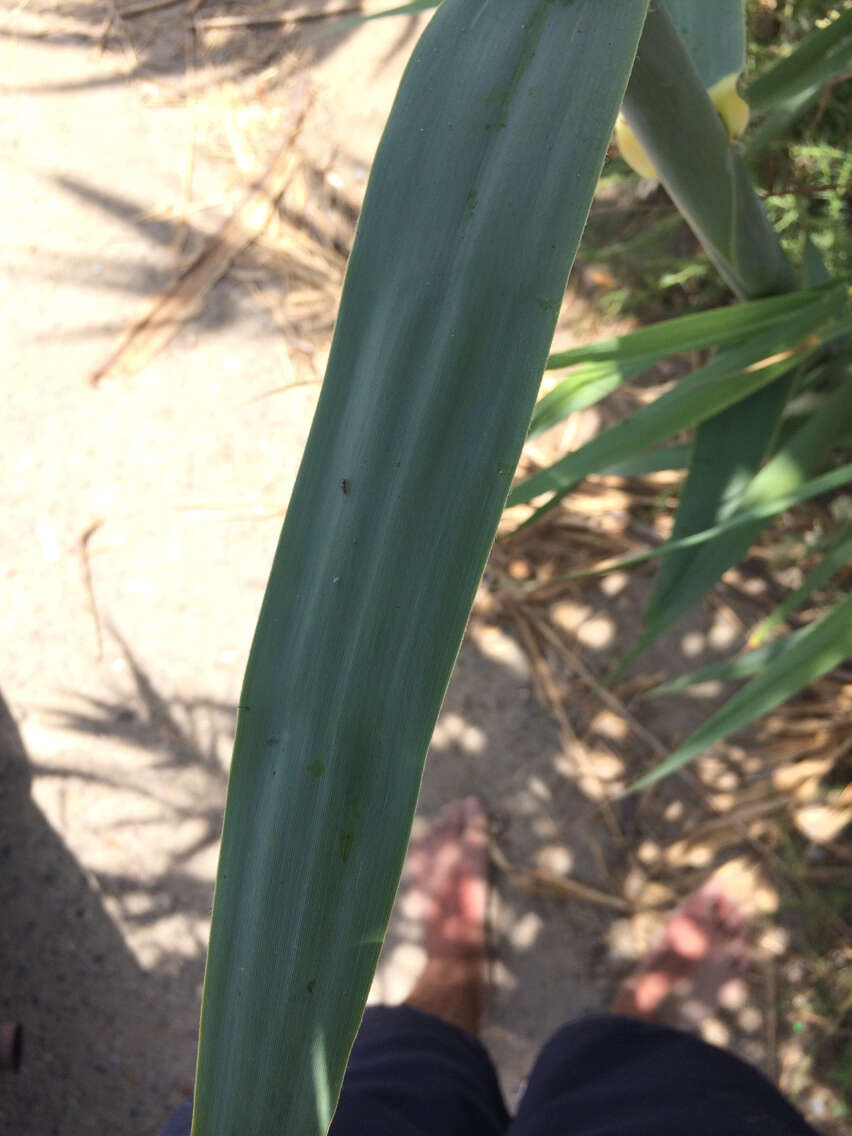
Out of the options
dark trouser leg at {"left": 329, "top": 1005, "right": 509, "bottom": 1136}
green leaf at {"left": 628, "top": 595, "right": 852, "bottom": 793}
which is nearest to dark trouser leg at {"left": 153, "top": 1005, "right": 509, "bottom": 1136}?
dark trouser leg at {"left": 329, "top": 1005, "right": 509, "bottom": 1136}

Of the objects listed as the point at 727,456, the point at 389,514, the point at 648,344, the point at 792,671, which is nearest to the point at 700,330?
the point at 648,344

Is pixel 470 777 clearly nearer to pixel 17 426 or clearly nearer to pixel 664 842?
pixel 664 842

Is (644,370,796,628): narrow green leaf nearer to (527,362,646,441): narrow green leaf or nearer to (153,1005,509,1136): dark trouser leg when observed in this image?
(527,362,646,441): narrow green leaf

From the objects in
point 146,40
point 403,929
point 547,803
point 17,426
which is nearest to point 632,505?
point 547,803

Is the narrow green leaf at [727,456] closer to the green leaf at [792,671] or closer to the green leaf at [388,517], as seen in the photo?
the green leaf at [792,671]

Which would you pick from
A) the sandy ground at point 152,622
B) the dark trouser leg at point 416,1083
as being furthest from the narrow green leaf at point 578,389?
the sandy ground at point 152,622
